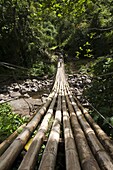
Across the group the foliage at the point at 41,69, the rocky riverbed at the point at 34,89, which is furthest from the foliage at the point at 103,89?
the foliage at the point at 41,69

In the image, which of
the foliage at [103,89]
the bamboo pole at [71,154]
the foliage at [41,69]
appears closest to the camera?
the bamboo pole at [71,154]

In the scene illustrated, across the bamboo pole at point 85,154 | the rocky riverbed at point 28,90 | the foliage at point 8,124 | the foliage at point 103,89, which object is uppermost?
the rocky riverbed at point 28,90

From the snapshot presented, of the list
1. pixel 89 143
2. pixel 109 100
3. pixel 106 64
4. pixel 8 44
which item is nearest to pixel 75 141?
pixel 89 143

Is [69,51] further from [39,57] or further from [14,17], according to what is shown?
[14,17]

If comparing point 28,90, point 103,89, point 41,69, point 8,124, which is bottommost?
point 8,124

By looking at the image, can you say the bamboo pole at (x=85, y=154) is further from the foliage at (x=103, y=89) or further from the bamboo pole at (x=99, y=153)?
the foliage at (x=103, y=89)

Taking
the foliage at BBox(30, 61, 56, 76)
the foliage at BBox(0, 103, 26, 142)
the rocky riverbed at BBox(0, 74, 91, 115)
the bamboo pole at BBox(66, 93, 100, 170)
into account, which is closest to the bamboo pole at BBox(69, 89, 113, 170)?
the bamboo pole at BBox(66, 93, 100, 170)

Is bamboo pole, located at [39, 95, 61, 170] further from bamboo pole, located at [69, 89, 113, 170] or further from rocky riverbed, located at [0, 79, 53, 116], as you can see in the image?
rocky riverbed, located at [0, 79, 53, 116]

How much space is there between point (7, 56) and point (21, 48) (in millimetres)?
563

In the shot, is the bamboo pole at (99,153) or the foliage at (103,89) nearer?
the bamboo pole at (99,153)

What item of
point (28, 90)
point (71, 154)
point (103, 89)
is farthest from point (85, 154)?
point (28, 90)

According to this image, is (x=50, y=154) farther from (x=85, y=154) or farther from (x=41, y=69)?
(x=41, y=69)

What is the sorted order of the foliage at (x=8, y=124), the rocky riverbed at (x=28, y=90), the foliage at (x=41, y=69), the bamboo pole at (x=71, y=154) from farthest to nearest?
the foliage at (x=41, y=69), the rocky riverbed at (x=28, y=90), the foliage at (x=8, y=124), the bamboo pole at (x=71, y=154)

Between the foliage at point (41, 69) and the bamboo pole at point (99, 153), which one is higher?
the foliage at point (41, 69)
